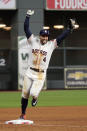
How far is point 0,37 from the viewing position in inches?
1010

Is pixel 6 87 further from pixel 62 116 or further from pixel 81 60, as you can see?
pixel 62 116

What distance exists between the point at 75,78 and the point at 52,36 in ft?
8.92

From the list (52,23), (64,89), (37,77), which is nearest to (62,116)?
(37,77)

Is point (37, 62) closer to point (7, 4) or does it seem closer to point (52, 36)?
point (7, 4)

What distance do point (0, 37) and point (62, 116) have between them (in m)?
14.4

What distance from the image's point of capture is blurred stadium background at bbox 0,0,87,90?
23.6 metres

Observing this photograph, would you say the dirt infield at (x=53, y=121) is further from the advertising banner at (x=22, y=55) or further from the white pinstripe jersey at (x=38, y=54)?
the advertising banner at (x=22, y=55)

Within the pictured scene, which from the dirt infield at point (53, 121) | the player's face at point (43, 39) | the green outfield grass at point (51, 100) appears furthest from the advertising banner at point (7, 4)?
the player's face at point (43, 39)

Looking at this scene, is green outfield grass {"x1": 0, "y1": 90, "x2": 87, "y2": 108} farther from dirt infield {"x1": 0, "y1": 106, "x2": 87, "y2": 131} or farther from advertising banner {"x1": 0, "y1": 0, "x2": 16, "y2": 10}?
advertising banner {"x1": 0, "y1": 0, "x2": 16, "y2": 10}

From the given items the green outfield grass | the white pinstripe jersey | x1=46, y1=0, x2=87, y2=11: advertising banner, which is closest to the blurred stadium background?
x1=46, y1=0, x2=87, y2=11: advertising banner

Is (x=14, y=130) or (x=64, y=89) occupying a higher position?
(x=14, y=130)

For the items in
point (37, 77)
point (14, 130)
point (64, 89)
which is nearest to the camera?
point (14, 130)

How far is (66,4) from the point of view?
23.9m

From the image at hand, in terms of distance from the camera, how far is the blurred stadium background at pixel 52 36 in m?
23.6
